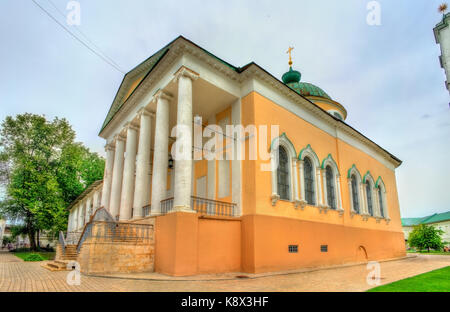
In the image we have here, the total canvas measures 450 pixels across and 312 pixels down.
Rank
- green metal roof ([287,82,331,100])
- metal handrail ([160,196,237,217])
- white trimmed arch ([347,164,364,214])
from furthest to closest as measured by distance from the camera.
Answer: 1. green metal roof ([287,82,331,100])
2. white trimmed arch ([347,164,364,214])
3. metal handrail ([160,196,237,217])

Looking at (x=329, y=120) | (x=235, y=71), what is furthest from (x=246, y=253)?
(x=329, y=120)

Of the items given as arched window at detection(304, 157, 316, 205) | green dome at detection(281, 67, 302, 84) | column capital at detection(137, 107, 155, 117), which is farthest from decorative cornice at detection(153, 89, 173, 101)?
green dome at detection(281, 67, 302, 84)

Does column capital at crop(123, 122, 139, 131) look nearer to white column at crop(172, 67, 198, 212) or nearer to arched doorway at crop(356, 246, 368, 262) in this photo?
white column at crop(172, 67, 198, 212)

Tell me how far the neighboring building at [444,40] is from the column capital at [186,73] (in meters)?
17.9

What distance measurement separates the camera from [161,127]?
484 inches

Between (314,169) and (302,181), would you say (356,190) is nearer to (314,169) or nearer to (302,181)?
(314,169)

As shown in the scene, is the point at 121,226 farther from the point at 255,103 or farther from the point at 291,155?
the point at 291,155

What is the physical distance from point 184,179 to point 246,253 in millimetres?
3744

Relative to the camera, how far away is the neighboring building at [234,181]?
10.3 metres

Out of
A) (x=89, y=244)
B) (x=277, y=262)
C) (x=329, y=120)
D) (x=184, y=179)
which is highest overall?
(x=329, y=120)

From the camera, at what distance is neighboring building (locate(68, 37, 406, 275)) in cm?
1026

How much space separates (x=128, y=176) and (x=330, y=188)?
11.5 meters

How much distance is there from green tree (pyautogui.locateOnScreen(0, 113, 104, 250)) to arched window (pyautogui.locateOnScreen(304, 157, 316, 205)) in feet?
67.7

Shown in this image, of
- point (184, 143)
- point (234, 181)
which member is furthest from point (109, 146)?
point (234, 181)
